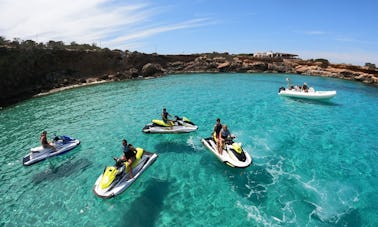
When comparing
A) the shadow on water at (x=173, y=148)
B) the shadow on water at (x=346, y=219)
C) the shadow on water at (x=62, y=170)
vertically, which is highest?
the shadow on water at (x=173, y=148)

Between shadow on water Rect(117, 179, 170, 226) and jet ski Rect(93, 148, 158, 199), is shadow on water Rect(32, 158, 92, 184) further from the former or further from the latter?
shadow on water Rect(117, 179, 170, 226)

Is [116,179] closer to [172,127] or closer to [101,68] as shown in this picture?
[172,127]

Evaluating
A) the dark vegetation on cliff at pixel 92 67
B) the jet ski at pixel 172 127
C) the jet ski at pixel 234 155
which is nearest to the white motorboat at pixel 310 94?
the jet ski at pixel 172 127

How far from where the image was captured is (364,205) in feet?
34.6

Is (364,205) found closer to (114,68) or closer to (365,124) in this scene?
(365,124)

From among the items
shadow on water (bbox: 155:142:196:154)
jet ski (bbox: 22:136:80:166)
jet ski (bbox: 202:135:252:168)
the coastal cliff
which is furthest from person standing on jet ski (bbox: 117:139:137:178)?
the coastal cliff

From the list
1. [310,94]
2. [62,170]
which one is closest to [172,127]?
[62,170]

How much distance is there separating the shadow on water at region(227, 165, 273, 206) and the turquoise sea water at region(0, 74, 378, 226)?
50 mm

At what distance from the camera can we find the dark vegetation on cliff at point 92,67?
40.3m

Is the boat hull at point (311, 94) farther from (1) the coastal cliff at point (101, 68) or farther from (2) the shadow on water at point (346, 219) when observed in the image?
(1) the coastal cliff at point (101, 68)

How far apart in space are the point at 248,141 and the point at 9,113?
28.6m

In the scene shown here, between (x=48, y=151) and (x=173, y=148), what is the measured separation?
7.88 m

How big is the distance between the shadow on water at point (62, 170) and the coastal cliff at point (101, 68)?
88.0 ft

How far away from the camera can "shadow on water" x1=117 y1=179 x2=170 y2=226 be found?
9.57 meters
